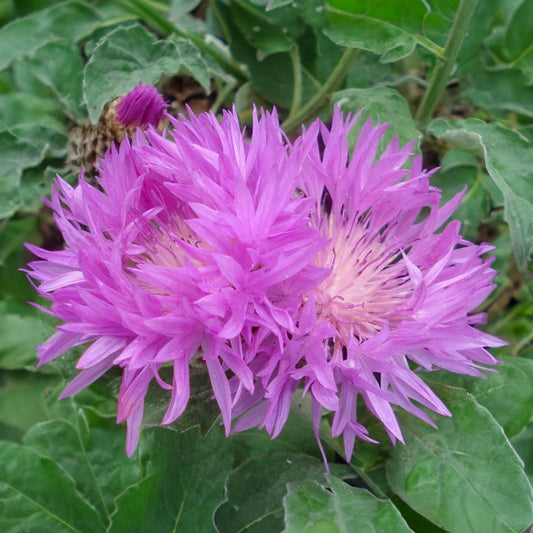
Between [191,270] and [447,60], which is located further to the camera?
[447,60]

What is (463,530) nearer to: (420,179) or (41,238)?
(420,179)

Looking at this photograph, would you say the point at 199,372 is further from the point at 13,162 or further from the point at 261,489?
the point at 13,162

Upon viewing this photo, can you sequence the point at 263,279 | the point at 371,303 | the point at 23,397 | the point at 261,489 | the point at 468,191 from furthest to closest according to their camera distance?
the point at 23,397, the point at 468,191, the point at 261,489, the point at 371,303, the point at 263,279

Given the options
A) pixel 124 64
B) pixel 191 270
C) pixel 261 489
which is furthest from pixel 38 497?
pixel 124 64

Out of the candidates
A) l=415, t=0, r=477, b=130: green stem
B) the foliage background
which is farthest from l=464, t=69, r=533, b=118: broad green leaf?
l=415, t=0, r=477, b=130: green stem

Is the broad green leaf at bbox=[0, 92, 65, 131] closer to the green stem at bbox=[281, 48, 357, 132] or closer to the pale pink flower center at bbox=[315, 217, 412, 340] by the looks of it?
the green stem at bbox=[281, 48, 357, 132]

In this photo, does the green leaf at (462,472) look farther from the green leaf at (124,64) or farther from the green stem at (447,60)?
the green leaf at (124,64)

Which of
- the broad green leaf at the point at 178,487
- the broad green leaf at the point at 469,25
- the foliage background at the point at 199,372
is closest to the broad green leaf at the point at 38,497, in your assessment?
the foliage background at the point at 199,372
